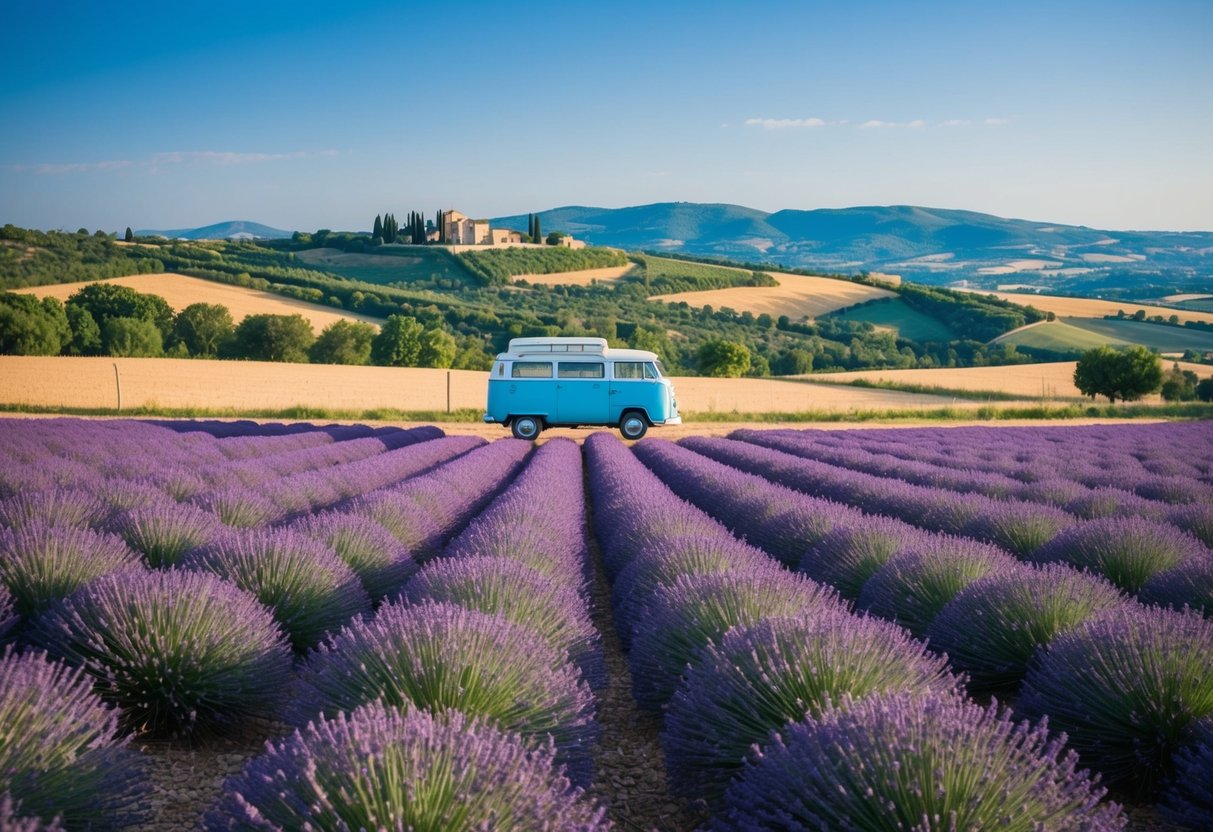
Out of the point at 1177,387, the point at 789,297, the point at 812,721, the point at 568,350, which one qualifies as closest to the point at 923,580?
the point at 812,721

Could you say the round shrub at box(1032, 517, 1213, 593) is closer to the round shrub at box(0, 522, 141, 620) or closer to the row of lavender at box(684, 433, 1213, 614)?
the row of lavender at box(684, 433, 1213, 614)

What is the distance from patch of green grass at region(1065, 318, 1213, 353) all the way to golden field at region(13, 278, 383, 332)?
4597 cm

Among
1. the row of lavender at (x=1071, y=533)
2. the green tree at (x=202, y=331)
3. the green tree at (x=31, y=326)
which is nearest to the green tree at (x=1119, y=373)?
the row of lavender at (x=1071, y=533)

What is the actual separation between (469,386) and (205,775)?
1115 inches

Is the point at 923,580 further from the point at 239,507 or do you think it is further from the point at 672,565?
the point at 239,507

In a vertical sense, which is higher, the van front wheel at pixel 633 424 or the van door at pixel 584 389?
the van door at pixel 584 389

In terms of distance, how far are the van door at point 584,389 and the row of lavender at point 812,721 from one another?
1249 centimetres

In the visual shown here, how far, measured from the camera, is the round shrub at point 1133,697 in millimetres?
3008

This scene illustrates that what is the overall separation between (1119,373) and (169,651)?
135 feet

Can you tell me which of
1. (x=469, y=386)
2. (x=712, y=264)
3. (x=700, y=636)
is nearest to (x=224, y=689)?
(x=700, y=636)

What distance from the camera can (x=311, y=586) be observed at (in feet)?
14.4

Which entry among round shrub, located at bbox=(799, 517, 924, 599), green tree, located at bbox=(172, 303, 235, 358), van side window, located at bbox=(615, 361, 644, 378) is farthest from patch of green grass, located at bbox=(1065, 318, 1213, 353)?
round shrub, located at bbox=(799, 517, 924, 599)

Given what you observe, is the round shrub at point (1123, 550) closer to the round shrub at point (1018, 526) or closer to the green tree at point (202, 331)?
the round shrub at point (1018, 526)

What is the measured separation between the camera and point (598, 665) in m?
3.72
